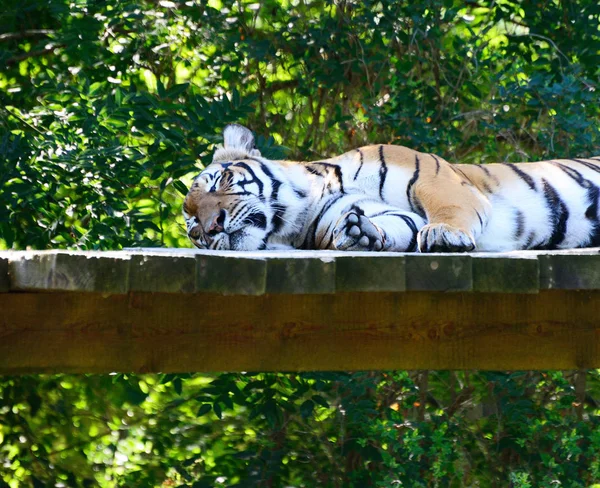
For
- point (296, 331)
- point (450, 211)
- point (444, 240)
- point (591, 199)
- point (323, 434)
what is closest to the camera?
point (296, 331)

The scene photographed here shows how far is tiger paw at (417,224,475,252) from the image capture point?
238 cm

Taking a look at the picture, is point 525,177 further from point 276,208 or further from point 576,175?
point 276,208

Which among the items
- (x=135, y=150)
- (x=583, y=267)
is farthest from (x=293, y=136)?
(x=583, y=267)

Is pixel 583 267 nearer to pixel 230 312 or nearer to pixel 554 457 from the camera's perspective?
pixel 230 312

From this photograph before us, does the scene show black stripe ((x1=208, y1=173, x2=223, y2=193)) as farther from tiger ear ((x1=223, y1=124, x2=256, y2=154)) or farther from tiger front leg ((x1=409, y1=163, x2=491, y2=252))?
tiger front leg ((x1=409, y1=163, x2=491, y2=252))

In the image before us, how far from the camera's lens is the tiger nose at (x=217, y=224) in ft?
9.42

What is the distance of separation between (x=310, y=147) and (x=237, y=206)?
2572mm

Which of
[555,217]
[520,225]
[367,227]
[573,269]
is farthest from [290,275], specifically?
[555,217]

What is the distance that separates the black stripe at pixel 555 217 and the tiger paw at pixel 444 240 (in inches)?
26.5

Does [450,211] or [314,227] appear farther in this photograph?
[314,227]

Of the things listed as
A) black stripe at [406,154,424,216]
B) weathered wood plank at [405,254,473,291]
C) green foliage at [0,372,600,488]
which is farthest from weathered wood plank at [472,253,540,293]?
green foliage at [0,372,600,488]

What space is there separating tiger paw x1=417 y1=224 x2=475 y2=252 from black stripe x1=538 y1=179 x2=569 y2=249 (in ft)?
2.20

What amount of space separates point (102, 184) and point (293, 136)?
1735 mm

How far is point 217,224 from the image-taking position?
288 centimetres
